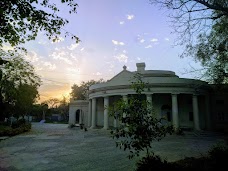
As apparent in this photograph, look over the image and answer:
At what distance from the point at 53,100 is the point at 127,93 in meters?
73.6

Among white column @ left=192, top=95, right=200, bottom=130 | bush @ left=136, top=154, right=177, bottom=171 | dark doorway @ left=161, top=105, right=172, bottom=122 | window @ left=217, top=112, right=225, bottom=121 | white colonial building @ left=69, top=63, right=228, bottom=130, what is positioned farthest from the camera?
window @ left=217, top=112, right=225, bottom=121

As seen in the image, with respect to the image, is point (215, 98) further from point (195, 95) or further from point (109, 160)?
point (109, 160)

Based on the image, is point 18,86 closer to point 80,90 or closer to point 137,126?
point 137,126

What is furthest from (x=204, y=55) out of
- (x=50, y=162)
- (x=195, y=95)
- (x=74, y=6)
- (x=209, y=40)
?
(x=50, y=162)

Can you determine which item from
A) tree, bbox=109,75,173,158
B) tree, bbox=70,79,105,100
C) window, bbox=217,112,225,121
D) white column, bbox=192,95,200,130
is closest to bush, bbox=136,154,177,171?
tree, bbox=109,75,173,158

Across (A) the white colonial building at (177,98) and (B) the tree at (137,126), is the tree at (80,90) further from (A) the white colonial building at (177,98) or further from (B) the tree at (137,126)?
(B) the tree at (137,126)

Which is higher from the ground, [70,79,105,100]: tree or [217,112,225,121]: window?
[70,79,105,100]: tree

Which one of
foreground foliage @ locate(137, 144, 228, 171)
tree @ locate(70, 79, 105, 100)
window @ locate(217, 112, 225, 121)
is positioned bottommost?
foreground foliage @ locate(137, 144, 228, 171)

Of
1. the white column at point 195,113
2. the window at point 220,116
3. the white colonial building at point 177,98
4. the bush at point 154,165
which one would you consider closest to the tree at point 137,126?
the bush at point 154,165

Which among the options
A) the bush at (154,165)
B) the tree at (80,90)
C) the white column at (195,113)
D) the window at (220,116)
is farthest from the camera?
the tree at (80,90)

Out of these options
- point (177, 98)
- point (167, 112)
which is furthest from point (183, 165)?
point (177, 98)

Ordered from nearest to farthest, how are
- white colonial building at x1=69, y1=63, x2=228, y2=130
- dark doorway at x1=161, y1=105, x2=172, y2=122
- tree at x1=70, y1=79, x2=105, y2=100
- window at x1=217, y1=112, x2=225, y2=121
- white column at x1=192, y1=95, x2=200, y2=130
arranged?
white column at x1=192, y1=95, x2=200, y2=130 < white colonial building at x1=69, y1=63, x2=228, y2=130 < dark doorway at x1=161, y1=105, x2=172, y2=122 < window at x1=217, y1=112, x2=225, y2=121 < tree at x1=70, y1=79, x2=105, y2=100

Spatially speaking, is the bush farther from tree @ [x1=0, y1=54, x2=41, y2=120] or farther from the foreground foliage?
tree @ [x1=0, y1=54, x2=41, y2=120]

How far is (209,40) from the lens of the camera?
1587 cm
